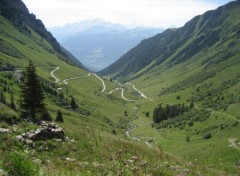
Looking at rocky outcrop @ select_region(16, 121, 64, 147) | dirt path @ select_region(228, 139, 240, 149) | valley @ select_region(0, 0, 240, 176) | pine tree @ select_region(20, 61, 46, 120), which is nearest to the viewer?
valley @ select_region(0, 0, 240, 176)

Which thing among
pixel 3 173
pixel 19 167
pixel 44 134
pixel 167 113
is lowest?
pixel 167 113

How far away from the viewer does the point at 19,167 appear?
7832 millimetres

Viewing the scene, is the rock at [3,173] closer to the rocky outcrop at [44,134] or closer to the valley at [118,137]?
the valley at [118,137]

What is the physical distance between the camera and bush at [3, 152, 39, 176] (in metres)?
7.81

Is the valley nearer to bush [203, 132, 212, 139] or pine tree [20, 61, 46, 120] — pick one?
bush [203, 132, 212, 139]

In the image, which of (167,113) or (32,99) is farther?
(167,113)

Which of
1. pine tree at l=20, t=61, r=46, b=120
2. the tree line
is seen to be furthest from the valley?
pine tree at l=20, t=61, r=46, b=120

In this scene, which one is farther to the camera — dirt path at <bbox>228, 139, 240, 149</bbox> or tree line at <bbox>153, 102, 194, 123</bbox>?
tree line at <bbox>153, 102, 194, 123</bbox>

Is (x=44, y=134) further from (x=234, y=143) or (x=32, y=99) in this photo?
(x=234, y=143)

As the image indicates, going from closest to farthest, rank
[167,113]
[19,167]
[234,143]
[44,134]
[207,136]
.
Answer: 1. [19,167]
2. [44,134]
3. [234,143]
4. [207,136]
5. [167,113]

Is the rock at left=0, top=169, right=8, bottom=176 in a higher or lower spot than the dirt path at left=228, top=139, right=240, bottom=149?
higher

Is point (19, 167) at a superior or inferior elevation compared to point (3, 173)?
superior

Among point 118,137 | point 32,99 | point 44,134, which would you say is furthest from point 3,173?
point 32,99

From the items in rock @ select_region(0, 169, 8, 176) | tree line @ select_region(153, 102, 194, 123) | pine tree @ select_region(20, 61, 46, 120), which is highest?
rock @ select_region(0, 169, 8, 176)
